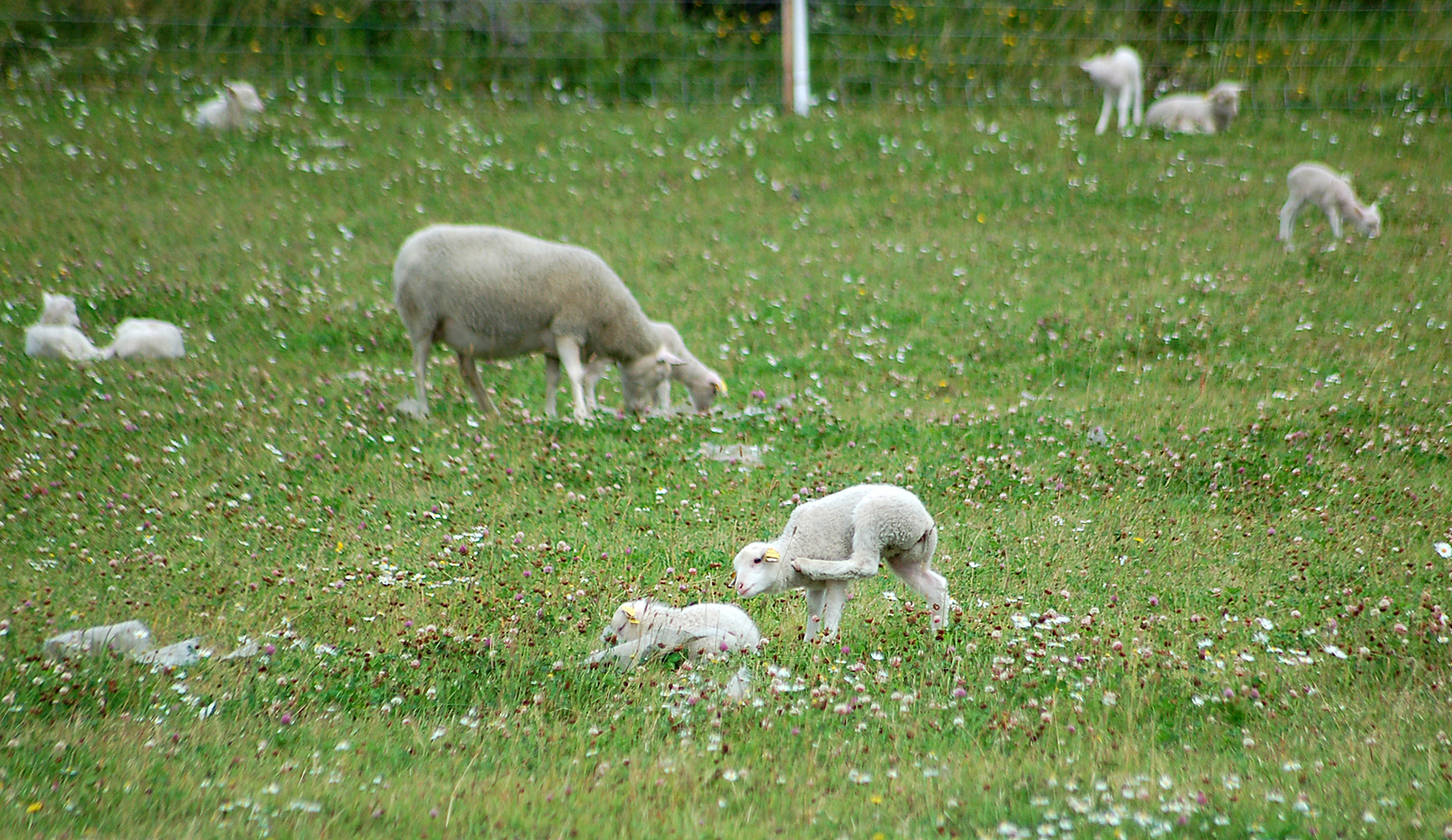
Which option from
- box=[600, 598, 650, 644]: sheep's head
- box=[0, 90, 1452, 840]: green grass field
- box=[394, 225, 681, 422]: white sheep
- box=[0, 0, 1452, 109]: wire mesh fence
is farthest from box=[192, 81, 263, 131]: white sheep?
box=[600, 598, 650, 644]: sheep's head

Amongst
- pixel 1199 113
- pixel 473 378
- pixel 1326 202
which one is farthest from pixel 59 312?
pixel 1199 113

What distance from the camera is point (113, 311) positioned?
43.5ft

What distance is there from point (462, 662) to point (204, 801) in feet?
4.91

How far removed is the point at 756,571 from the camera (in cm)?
546

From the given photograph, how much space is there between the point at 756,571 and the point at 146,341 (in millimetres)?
8649

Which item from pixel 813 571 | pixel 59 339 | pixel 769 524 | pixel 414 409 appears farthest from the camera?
pixel 59 339

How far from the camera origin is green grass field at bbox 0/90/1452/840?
4367 mm

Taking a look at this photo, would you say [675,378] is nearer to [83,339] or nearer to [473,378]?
[473,378]

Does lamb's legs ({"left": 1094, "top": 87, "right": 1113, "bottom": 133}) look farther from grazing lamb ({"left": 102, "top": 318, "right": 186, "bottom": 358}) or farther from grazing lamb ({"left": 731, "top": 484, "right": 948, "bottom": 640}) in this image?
grazing lamb ({"left": 731, "top": 484, "right": 948, "bottom": 640})

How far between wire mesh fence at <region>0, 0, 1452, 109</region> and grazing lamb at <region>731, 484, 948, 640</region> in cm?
1792

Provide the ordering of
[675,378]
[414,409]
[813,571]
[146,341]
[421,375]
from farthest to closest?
[146,341] → [675,378] → [421,375] → [414,409] → [813,571]

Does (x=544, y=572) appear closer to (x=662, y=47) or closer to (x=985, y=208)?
(x=985, y=208)

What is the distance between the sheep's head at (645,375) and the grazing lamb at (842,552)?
16.4 feet

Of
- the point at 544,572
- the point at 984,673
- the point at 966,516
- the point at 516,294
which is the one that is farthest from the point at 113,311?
the point at 984,673
